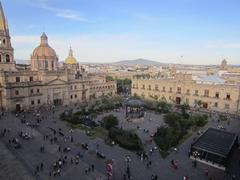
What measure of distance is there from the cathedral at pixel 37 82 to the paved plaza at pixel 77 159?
1193cm

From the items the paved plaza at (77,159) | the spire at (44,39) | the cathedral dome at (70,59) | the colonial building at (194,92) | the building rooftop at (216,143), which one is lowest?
the paved plaza at (77,159)

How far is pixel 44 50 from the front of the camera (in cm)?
5497

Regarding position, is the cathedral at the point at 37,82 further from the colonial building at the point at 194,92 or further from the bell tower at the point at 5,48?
the colonial building at the point at 194,92

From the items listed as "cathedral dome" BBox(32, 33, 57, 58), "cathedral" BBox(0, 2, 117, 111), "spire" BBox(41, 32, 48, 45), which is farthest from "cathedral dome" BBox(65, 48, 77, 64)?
"spire" BBox(41, 32, 48, 45)

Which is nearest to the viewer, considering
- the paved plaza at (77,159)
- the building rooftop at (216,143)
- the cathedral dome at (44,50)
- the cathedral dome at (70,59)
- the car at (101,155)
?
the paved plaza at (77,159)

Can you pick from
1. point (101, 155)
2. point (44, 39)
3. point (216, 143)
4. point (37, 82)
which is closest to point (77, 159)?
point (101, 155)

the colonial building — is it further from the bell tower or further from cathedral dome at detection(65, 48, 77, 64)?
the bell tower

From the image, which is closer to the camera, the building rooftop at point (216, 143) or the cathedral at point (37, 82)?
the building rooftop at point (216, 143)

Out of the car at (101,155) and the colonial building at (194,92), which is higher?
the colonial building at (194,92)

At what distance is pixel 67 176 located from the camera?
22078mm

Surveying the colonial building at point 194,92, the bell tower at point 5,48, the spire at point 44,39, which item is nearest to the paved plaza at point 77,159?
the bell tower at point 5,48

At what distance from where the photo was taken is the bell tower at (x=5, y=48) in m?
48.5

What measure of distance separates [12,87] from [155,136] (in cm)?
3346

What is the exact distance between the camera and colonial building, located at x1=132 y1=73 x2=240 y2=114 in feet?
162
